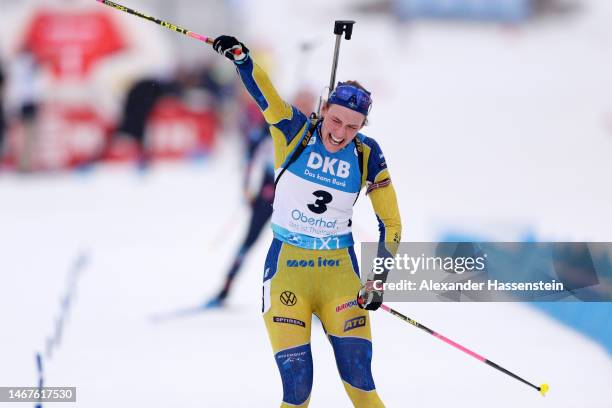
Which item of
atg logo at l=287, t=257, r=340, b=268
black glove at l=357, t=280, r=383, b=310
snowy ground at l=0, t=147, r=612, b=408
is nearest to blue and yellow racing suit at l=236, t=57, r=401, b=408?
atg logo at l=287, t=257, r=340, b=268

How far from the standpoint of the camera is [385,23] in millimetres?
22859

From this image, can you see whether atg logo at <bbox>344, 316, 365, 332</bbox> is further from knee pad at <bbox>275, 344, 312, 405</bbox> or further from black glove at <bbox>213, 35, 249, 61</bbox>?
black glove at <bbox>213, 35, 249, 61</bbox>

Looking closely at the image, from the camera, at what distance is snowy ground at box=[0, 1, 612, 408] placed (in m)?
6.38

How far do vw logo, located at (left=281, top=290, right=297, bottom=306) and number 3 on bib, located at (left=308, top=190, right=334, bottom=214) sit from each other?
50cm

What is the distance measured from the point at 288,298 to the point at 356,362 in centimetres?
53

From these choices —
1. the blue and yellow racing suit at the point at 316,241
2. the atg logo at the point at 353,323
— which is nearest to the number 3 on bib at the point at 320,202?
the blue and yellow racing suit at the point at 316,241

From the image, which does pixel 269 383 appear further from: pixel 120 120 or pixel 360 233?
pixel 120 120

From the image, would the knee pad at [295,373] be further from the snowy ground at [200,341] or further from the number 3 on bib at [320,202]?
the snowy ground at [200,341]

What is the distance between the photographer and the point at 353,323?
445 cm

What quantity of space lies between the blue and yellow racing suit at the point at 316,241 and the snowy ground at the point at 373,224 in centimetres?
154

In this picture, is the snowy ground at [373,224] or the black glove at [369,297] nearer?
the black glove at [369,297]

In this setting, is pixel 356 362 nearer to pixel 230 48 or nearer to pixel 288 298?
pixel 288 298

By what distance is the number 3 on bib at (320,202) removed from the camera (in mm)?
4590

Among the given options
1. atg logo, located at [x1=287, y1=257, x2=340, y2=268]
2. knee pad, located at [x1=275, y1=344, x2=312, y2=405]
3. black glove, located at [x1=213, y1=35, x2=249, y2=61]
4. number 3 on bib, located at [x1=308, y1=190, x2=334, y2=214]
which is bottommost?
knee pad, located at [x1=275, y1=344, x2=312, y2=405]
